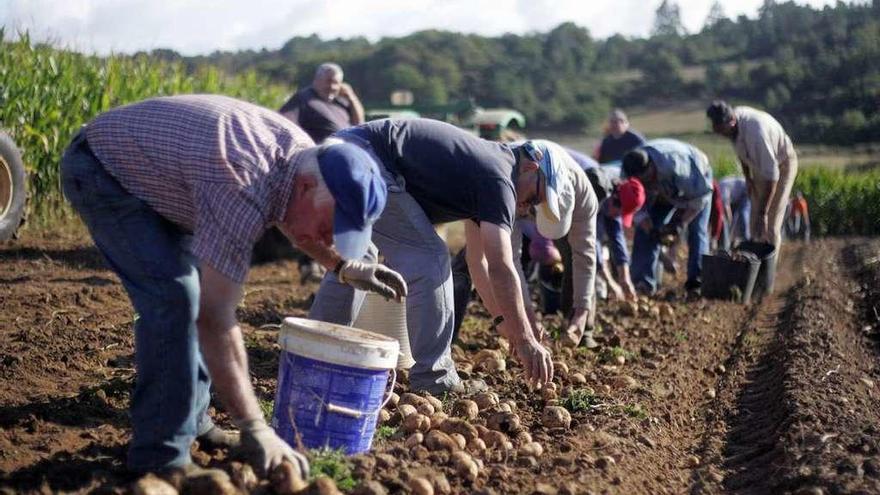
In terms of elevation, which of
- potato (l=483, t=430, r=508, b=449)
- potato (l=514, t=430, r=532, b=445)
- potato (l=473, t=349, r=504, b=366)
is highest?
potato (l=483, t=430, r=508, b=449)

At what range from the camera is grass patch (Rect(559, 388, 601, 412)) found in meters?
5.12

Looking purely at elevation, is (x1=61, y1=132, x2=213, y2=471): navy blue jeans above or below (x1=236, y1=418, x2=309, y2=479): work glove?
above

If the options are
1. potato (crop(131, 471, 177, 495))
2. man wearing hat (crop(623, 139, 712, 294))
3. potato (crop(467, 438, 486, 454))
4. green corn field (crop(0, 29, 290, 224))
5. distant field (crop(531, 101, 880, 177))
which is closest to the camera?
potato (crop(131, 471, 177, 495))

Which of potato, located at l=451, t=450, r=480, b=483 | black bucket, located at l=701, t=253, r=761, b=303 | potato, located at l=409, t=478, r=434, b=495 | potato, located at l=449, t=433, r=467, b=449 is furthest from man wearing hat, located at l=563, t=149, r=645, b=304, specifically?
potato, located at l=409, t=478, r=434, b=495

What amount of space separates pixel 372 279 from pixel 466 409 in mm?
1017

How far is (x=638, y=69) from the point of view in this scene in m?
71.2

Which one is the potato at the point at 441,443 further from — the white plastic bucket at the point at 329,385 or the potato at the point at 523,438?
the potato at the point at 523,438

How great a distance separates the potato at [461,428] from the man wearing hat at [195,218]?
101 cm

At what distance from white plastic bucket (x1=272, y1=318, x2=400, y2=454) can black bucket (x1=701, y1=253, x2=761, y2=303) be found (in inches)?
244

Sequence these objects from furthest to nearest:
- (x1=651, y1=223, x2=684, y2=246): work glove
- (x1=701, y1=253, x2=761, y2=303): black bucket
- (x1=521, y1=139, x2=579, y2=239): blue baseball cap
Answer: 1. (x1=651, y1=223, x2=684, y2=246): work glove
2. (x1=701, y1=253, x2=761, y2=303): black bucket
3. (x1=521, y1=139, x2=579, y2=239): blue baseball cap

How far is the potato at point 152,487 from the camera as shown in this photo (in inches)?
121

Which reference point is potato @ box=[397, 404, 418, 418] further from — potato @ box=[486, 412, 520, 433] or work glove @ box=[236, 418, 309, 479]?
work glove @ box=[236, 418, 309, 479]

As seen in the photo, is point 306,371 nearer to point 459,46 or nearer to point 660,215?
point 660,215

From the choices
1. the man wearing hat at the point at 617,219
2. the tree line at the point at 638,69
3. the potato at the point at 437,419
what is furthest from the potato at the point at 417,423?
the tree line at the point at 638,69
